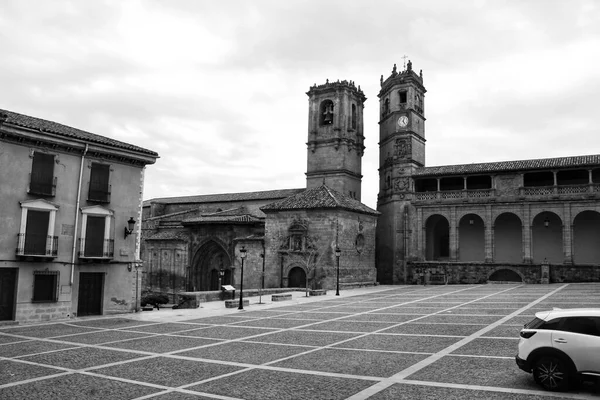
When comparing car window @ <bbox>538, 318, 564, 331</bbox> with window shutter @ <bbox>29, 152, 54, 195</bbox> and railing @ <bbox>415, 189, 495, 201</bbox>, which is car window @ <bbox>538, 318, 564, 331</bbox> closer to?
window shutter @ <bbox>29, 152, 54, 195</bbox>

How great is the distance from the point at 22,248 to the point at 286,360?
14103 millimetres

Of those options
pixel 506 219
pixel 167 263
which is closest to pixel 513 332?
pixel 506 219

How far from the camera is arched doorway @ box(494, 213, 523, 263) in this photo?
149 ft

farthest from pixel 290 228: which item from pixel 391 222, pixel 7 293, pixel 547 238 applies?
pixel 7 293

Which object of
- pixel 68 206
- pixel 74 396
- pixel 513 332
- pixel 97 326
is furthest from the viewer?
pixel 68 206

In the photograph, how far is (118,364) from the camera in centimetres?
1177

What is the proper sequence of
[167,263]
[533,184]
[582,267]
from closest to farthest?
[582,267], [533,184], [167,263]

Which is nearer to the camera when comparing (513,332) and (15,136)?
(513,332)

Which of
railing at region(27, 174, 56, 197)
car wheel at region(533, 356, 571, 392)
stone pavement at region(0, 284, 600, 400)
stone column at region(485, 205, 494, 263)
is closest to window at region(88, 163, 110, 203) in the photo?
railing at region(27, 174, 56, 197)

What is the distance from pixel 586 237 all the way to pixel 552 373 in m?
39.2

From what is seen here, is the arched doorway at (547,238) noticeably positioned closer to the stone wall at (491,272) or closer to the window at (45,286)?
the stone wall at (491,272)

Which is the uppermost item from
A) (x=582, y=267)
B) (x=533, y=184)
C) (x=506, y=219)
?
(x=533, y=184)

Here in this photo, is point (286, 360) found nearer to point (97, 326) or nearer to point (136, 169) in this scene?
point (97, 326)

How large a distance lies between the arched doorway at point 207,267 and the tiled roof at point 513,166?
A: 20.4 meters
